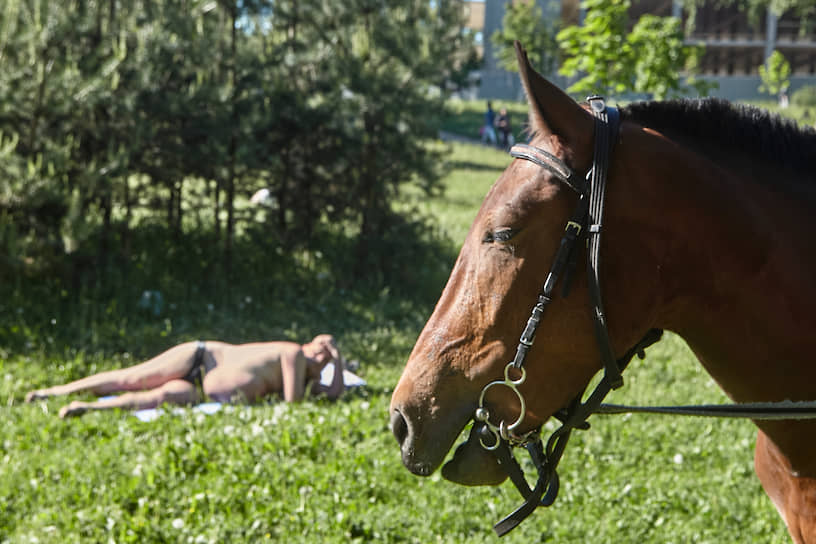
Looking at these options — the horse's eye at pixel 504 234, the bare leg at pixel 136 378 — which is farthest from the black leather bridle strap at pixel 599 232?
the bare leg at pixel 136 378

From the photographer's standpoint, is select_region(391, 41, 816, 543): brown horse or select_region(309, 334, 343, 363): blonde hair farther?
select_region(309, 334, 343, 363): blonde hair

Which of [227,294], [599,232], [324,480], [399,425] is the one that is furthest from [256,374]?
[599,232]

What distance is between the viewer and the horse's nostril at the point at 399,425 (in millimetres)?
1800

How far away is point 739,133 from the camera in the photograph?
1.89 meters

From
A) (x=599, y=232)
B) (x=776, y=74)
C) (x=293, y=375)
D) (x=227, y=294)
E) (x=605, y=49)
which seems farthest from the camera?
(x=776, y=74)

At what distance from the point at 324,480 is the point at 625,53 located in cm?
748

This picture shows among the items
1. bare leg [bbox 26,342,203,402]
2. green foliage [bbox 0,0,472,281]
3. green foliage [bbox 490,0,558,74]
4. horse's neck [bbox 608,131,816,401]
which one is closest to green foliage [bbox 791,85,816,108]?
green foliage [bbox 490,0,558,74]

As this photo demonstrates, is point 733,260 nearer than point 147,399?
Yes

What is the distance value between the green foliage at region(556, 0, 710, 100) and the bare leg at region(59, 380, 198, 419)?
6259mm

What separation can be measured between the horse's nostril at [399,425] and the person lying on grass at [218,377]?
4.19 meters

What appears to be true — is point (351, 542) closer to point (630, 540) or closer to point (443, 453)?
point (630, 540)

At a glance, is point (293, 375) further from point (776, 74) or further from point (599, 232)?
point (776, 74)

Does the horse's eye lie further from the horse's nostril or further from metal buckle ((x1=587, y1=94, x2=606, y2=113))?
the horse's nostril

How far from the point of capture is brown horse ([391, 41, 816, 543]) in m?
1.73
